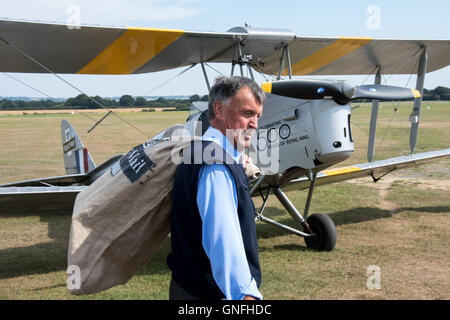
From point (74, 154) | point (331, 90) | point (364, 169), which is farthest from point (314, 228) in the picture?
point (74, 154)

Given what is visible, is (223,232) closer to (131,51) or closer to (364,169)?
(131,51)

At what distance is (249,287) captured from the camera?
4.20 ft

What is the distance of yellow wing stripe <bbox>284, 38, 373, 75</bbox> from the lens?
6422 mm

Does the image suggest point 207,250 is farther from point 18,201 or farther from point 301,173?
point 18,201

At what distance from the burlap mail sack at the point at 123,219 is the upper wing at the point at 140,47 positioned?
3.61m

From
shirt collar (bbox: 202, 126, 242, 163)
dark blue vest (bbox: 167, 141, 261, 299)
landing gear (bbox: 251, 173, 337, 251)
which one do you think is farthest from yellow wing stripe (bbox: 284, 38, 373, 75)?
dark blue vest (bbox: 167, 141, 261, 299)

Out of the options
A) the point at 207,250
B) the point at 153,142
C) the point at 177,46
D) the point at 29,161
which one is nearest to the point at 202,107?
the point at 177,46

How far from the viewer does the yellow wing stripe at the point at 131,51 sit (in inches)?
201

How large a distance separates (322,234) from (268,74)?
2.24 metres

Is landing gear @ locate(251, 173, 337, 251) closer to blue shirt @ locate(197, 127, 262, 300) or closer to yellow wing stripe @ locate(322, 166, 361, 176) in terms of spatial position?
yellow wing stripe @ locate(322, 166, 361, 176)

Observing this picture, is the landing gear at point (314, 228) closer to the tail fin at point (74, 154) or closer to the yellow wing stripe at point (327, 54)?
the yellow wing stripe at point (327, 54)

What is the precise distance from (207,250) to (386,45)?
6257 mm

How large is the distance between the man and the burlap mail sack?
104 millimetres

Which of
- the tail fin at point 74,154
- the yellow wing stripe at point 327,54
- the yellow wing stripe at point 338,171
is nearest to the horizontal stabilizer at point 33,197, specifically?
the tail fin at point 74,154
